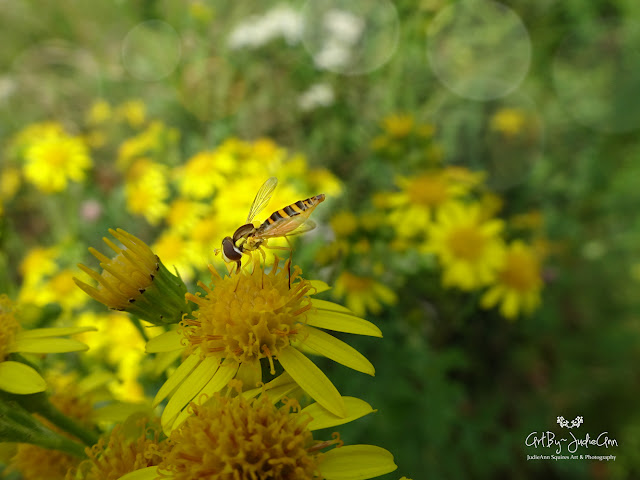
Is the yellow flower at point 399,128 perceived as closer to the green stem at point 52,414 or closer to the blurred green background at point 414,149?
the blurred green background at point 414,149

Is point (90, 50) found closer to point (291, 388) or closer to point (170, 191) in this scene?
point (170, 191)

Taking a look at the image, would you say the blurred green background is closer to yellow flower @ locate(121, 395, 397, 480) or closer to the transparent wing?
the transparent wing

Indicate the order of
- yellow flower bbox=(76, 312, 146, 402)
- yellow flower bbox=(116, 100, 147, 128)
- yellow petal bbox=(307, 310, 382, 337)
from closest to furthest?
yellow petal bbox=(307, 310, 382, 337) → yellow flower bbox=(76, 312, 146, 402) → yellow flower bbox=(116, 100, 147, 128)


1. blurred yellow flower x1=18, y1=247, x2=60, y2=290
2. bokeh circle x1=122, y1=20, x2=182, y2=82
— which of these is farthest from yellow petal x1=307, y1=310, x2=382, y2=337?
bokeh circle x1=122, y1=20, x2=182, y2=82

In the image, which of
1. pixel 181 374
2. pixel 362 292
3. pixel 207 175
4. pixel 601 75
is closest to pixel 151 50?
pixel 207 175

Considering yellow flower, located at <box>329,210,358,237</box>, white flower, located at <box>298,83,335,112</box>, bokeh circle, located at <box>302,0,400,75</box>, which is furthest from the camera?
bokeh circle, located at <box>302,0,400,75</box>
